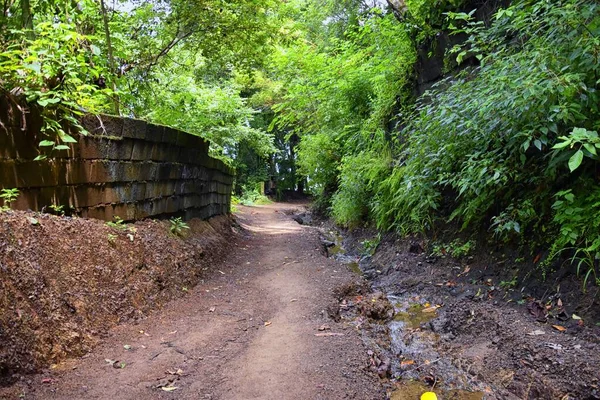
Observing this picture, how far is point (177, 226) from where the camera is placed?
607cm

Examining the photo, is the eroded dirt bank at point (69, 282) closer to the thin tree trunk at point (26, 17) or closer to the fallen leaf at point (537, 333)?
the thin tree trunk at point (26, 17)

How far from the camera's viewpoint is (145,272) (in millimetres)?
4445

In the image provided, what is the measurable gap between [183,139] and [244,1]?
313 centimetres

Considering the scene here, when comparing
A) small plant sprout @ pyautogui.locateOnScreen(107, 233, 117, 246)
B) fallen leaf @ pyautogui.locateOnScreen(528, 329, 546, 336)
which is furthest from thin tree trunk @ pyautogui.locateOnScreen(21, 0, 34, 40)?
fallen leaf @ pyautogui.locateOnScreen(528, 329, 546, 336)

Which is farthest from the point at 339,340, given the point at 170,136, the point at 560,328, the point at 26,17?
the point at 26,17

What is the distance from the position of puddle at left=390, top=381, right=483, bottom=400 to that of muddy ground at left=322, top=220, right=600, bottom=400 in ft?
0.04

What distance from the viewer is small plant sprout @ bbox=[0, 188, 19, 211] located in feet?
10.3

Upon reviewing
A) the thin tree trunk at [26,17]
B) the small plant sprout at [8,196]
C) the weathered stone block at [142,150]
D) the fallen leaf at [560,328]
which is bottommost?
the fallen leaf at [560,328]

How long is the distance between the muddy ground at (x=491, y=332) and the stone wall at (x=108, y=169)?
325 cm

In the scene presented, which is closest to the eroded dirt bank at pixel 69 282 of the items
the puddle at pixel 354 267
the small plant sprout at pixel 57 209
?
the small plant sprout at pixel 57 209

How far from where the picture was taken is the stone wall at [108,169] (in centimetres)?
335

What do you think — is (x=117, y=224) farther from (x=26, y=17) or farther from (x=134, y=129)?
(x=26, y=17)

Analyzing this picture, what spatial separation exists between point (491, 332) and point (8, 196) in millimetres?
4518

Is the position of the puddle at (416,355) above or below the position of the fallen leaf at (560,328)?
below
